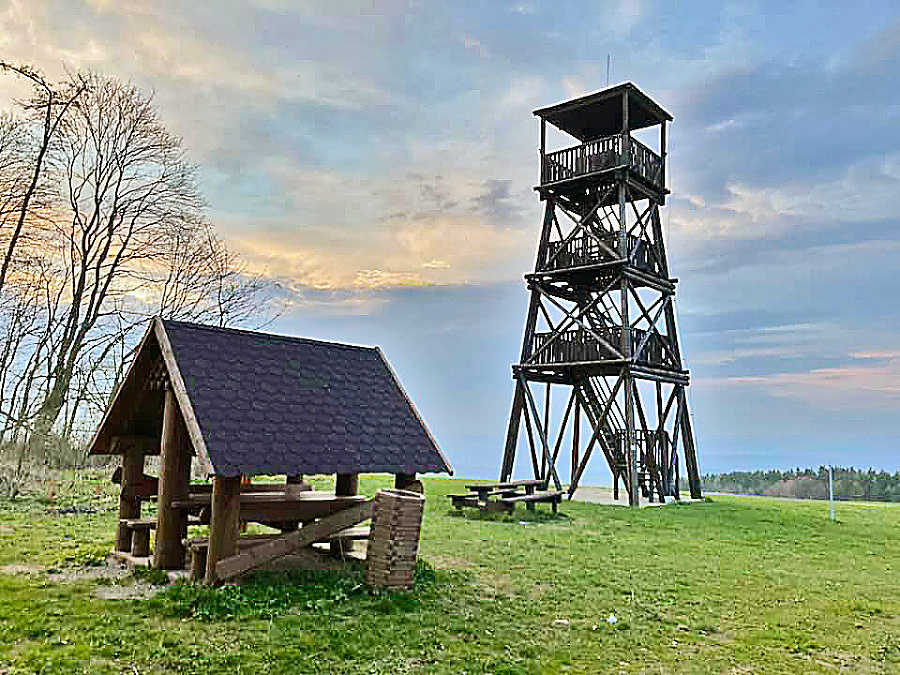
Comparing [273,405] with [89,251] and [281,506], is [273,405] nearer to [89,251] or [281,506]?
[281,506]

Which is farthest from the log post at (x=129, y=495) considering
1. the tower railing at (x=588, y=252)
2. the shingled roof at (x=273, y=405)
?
the tower railing at (x=588, y=252)

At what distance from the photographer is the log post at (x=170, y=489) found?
401 inches

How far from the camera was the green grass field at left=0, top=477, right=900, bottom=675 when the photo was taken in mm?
7211

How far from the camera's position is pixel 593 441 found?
2659 centimetres

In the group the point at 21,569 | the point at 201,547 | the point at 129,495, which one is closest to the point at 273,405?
the point at 201,547

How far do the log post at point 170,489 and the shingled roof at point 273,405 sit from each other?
591mm

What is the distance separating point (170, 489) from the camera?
1022 cm

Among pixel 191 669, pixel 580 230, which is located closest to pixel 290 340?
pixel 191 669

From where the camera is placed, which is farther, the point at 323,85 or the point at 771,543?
the point at 323,85

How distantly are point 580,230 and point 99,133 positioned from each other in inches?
655

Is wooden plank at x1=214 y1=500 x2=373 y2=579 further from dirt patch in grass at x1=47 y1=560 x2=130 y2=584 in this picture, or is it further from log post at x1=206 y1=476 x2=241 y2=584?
dirt patch in grass at x1=47 y1=560 x2=130 y2=584

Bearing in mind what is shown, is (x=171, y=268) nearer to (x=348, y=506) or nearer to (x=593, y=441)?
(x=593, y=441)

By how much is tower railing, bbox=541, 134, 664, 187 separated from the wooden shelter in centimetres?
1626

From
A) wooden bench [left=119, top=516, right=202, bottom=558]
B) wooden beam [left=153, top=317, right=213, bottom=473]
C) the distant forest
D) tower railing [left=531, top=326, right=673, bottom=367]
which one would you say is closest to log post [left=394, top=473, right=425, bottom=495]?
wooden bench [left=119, top=516, right=202, bottom=558]
